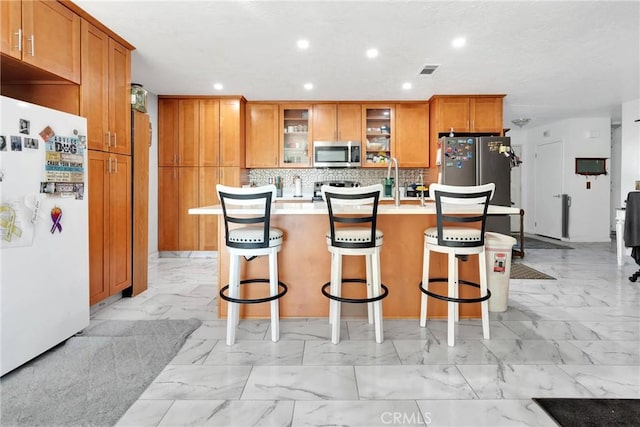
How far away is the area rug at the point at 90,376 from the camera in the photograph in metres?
1.53

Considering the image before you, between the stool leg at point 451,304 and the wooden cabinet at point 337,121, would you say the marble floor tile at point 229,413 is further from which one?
the wooden cabinet at point 337,121

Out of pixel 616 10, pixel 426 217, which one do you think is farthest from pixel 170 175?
pixel 616 10

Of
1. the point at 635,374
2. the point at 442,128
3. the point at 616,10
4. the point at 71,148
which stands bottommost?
the point at 635,374

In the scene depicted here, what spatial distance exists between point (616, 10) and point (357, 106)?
10.6 feet

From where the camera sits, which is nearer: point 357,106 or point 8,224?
point 8,224

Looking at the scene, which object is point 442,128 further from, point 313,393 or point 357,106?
point 313,393

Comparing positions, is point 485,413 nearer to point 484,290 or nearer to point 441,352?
point 441,352

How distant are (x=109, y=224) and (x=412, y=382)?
8.75ft

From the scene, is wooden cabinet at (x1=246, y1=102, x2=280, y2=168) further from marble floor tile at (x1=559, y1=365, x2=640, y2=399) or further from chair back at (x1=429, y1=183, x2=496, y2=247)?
marble floor tile at (x1=559, y1=365, x2=640, y2=399)

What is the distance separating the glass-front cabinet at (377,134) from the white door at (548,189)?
3953mm

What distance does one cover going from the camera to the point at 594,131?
661 cm

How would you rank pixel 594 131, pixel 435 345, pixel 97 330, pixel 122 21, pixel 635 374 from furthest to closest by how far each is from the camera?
1. pixel 594 131
2. pixel 122 21
3. pixel 97 330
4. pixel 435 345
5. pixel 635 374

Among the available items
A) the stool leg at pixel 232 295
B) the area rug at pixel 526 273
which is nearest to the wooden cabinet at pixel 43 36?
the stool leg at pixel 232 295

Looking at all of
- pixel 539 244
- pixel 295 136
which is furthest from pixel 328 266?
pixel 539 244
